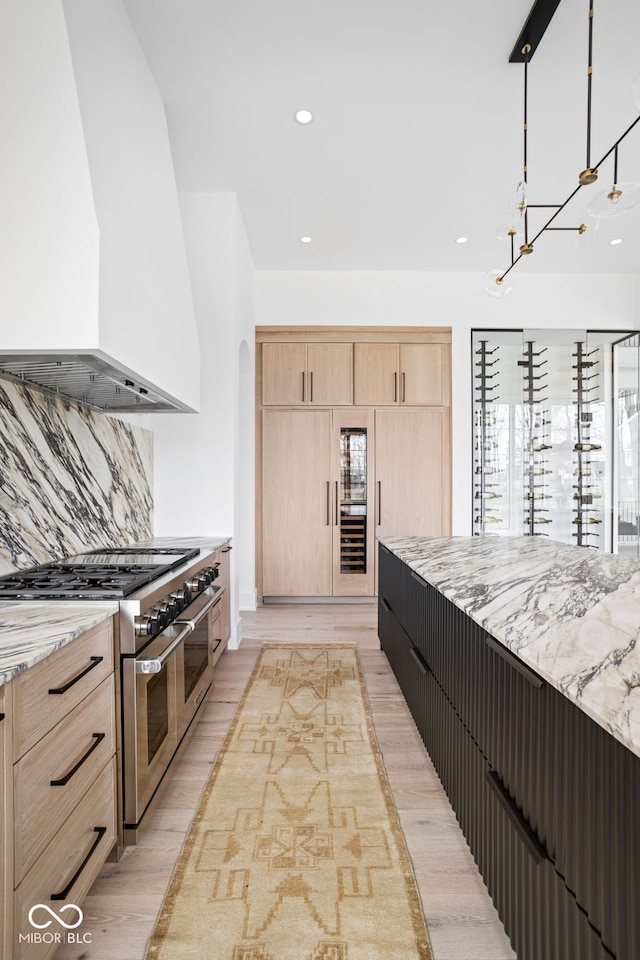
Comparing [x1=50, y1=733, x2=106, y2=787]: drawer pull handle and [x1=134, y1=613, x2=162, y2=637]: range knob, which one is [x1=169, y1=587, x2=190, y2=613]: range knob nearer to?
[x1=134, y1=613, x2=162, y2=637]: range knob

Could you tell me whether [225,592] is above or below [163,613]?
below

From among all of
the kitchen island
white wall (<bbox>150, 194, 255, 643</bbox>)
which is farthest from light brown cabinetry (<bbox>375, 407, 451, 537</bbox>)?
the kitchen island

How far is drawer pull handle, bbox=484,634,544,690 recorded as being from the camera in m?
1.03

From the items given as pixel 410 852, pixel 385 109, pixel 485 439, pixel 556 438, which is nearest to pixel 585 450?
pixel 556 438

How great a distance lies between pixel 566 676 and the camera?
92 centimetres

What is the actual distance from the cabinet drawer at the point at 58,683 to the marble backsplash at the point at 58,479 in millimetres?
713

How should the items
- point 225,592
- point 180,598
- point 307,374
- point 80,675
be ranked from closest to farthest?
point 80,675 → point 180,598 → point 225,592 → point 307,374

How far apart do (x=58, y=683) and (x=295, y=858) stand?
960mm

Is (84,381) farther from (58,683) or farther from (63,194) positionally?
(58,683)

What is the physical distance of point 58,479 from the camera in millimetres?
2293

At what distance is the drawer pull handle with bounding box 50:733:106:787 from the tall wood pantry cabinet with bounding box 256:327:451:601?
359cm

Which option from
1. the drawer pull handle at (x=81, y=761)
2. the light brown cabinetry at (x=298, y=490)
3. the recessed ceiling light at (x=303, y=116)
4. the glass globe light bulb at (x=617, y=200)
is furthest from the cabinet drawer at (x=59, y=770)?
the light brown cabinetry at (x=298, y=490)

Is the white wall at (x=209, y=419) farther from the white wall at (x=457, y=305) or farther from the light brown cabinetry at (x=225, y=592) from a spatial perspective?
the white wall at (x=457, y=305)

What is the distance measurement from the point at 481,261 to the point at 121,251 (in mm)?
4019
